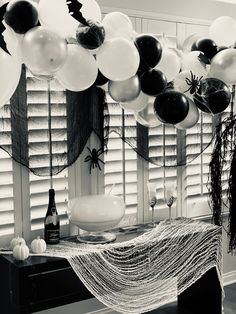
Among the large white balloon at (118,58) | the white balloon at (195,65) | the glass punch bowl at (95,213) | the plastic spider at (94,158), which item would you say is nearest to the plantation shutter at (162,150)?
the plastic spider at (94,158)

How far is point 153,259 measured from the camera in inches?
123

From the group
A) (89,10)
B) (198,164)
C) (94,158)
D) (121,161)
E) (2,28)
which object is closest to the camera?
(2,28)

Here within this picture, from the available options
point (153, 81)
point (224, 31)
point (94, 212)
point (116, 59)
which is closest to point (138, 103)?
point (153, 81)

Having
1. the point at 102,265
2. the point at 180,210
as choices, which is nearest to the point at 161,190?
the point at 180,210

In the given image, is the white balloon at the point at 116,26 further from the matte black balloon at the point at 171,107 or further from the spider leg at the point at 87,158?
the spider leg at the point at 87,158

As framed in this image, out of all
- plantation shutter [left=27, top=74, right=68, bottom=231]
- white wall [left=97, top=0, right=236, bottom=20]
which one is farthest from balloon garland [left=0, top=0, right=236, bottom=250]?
white wall [left=97, top=0, right=236, bottom=20]

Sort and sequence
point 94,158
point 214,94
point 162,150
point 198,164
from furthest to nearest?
1. point 198,164
2. point 162,150
3. point 94,158
4. point 214,94

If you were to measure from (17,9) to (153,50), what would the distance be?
2.34 ft

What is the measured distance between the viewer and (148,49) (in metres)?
2.31

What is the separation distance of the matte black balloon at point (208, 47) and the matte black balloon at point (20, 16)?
1.10 meters

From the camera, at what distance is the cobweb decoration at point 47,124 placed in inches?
116

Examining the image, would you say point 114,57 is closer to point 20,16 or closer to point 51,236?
point 20,16

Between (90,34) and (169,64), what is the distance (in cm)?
59

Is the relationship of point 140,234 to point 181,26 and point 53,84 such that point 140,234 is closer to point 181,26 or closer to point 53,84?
point 53,84
